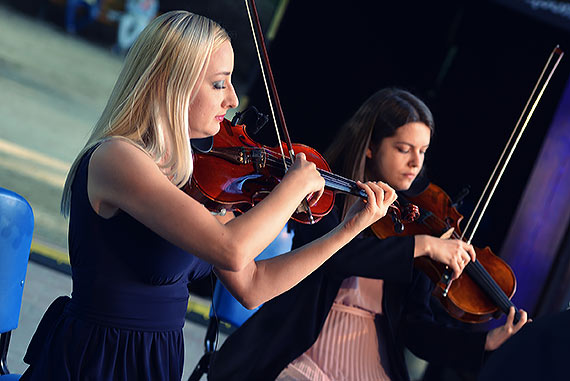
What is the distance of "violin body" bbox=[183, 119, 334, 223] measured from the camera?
50.9 inches

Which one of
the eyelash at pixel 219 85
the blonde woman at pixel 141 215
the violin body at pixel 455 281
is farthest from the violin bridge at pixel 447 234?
the eyelash at pixel 219 85

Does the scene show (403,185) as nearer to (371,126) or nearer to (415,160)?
(415,160)

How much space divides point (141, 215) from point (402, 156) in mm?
929

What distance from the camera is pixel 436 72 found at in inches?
118

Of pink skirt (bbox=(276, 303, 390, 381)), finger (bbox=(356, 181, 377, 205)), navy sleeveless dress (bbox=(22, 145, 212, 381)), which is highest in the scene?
finger (bbox=(356, 181, 377, 205))

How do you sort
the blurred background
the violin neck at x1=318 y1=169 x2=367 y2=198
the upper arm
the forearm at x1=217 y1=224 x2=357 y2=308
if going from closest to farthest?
1. the upper arm
2. the forearm at x1=217 y1=224 x2=357 y2=308
3. the violin neck at x1=318 y1=169 x2=367 y2=198
4. the blurred background

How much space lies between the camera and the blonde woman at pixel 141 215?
3.40 ft

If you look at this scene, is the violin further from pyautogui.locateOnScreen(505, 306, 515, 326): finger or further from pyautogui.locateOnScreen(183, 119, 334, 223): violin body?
pyautogui.locateOnScreen(505, 306, 515, 326): finger

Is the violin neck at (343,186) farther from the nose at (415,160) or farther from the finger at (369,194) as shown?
the nose at (415,160)

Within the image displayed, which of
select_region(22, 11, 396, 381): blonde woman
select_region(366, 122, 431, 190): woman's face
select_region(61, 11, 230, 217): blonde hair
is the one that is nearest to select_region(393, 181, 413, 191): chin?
select_region(366, 122, 431, 190): woman's face

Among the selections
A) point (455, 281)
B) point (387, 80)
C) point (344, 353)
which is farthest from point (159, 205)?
point (387, 80)

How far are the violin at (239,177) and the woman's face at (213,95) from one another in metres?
0.13

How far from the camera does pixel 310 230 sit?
1674mm

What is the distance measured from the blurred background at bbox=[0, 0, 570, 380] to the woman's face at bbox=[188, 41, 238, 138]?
1.72 m
